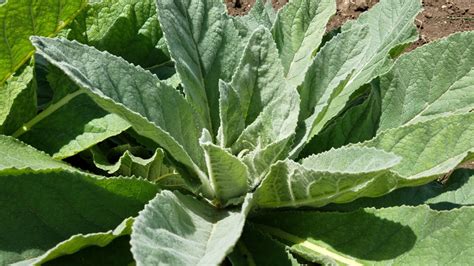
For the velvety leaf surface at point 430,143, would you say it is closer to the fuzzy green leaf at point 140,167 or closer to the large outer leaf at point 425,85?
the large outer leaf at point 425,85

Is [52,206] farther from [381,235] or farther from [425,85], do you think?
[425,85]

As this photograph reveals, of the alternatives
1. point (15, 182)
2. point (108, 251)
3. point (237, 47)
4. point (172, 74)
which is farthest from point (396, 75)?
point (15, 182)

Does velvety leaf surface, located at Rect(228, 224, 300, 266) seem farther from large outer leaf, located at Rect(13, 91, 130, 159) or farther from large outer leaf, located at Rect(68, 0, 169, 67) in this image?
large outer leaf, located at Rect(68, 0, 169, 67)

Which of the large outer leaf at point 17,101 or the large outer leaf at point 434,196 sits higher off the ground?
the large outer leaf at point 17,101

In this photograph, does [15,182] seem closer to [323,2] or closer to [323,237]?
[323,237]

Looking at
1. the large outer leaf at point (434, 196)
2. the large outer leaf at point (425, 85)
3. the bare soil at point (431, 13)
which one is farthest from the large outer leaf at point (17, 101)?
the bare soil at point (431, 13)

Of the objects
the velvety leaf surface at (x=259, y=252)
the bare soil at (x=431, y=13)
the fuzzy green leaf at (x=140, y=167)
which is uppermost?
the fuzzy green leaf at (x=140, y=167)

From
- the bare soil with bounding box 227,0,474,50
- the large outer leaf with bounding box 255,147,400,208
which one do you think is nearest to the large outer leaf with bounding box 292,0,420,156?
the large outer leaf with bounding box 255,147,400,208
